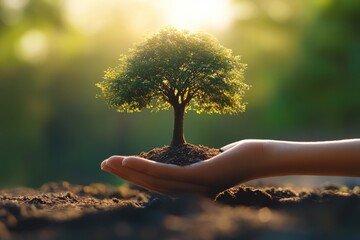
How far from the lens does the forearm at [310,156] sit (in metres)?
7.11

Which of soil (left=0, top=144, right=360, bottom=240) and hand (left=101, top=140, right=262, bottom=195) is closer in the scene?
soil (left=0, top=144, right=360, bottom=240)

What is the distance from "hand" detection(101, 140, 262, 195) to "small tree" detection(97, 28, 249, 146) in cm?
99

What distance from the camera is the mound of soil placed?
7.12 meters

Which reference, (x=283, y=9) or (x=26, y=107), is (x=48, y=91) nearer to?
(x=26, y=107)

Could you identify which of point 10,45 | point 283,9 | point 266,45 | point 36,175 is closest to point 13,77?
point 10,45

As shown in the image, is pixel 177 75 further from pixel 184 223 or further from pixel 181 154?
pixel 184 223

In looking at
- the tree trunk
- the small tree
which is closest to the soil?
the tree trunk

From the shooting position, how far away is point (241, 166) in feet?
22.7

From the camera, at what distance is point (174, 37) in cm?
766

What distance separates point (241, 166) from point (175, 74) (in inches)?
61.5

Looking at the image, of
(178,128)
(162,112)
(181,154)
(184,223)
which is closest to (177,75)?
(178,128)

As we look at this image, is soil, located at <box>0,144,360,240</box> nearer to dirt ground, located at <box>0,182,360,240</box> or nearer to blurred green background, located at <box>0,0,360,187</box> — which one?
dirt ground, located at <box>0,182,360,240</box>

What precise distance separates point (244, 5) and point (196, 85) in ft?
72.3

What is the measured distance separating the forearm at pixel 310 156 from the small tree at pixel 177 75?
3.66ft
